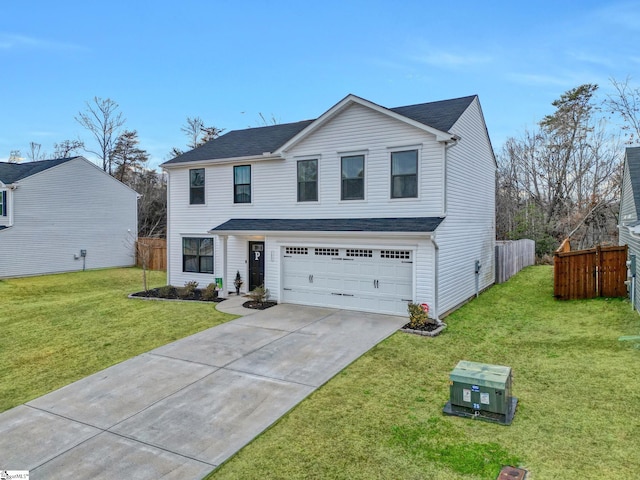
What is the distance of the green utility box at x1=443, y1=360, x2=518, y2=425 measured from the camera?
5344mm

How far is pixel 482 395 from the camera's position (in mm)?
5422

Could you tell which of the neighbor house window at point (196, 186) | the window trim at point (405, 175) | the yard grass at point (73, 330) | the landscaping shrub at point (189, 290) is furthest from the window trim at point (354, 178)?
the landscaping shrub at point (189, 290)

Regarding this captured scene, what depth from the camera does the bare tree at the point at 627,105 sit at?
21.1m

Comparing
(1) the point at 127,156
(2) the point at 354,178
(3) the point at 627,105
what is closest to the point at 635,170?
(2) the point at 354,178

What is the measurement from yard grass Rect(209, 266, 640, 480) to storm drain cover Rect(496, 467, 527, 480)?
0.39 feet

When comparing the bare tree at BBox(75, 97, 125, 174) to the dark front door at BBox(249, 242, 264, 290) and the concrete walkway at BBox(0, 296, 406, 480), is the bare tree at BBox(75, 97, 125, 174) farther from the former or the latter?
the concrete walkway at BBox(0, 296, 406, 480)

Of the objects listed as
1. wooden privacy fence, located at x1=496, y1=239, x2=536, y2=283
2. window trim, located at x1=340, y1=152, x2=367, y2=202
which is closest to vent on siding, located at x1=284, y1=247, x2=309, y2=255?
window trim, located at x1=340, y1=152, x2=367, y2=202

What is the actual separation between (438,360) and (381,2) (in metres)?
14.6

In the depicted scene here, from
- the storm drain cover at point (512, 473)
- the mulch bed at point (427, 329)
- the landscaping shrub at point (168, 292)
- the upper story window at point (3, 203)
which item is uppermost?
the upper story window at point (3, 203)

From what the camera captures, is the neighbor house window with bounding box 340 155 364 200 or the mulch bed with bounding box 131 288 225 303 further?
the mulch bed with bounding box 131 288 225 303

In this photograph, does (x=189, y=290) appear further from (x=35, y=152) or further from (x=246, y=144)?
(x=35, y=152)

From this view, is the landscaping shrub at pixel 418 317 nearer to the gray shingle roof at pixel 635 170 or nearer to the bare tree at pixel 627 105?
the gray shingle roof at pixel 635 170

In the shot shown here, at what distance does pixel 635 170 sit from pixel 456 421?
40.0ft

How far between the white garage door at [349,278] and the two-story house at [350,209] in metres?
0.03
